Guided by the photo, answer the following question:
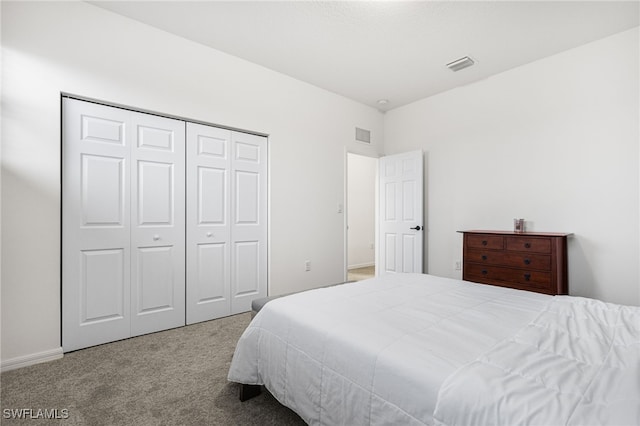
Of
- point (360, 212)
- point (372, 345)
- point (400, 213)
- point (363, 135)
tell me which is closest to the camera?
point (372, 345)

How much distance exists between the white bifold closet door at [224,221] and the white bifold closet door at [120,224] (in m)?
0.13

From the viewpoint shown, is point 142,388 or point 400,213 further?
point 400,213

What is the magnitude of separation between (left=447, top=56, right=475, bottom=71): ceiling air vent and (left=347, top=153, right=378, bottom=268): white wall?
9.28 feet

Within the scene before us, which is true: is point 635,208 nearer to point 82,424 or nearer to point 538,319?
point 538,319

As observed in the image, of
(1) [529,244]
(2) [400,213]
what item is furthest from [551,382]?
(2) [400,213]

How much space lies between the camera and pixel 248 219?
3.46 m

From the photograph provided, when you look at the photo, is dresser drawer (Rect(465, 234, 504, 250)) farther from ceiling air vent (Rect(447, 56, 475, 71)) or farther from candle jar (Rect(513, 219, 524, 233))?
ceiling air vent (Rect(447, 56, 475, 71))

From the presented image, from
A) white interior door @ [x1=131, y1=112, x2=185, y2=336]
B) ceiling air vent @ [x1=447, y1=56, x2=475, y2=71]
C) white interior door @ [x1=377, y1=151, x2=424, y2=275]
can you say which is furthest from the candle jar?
white interior door @ [x1=131, y1=112, x2=185, y2=336]

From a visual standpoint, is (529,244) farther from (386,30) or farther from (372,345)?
(372,345)

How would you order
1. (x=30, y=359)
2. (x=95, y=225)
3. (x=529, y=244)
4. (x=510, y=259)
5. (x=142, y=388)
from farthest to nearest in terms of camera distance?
(x=510, y=259)
(x=529, y=244)
(x=95, y=225)
(x=30, y=359)
(x=142, y=388)

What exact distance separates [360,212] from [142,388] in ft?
16.7

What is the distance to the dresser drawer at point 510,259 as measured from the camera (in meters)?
2.90

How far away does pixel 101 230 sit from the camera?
8.32ft

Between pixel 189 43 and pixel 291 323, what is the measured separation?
2.93m
